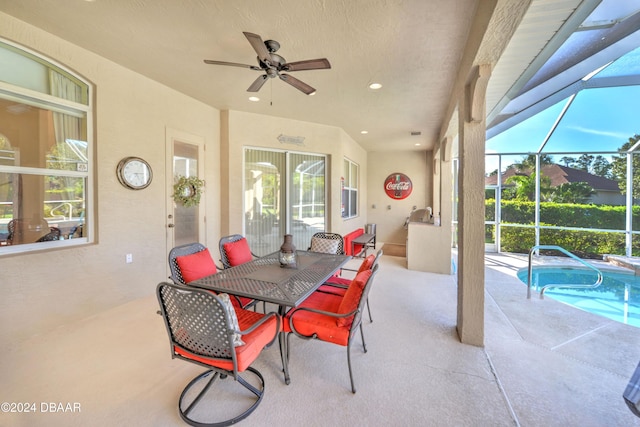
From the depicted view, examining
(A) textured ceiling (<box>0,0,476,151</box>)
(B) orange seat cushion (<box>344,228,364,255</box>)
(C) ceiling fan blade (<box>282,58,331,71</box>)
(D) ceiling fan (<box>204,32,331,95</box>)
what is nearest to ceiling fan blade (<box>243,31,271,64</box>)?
(D) ceiling fan (<box>204,32,331,95</box>)

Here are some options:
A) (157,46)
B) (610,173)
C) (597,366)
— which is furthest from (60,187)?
(610,173)

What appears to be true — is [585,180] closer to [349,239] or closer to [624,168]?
[624,168]

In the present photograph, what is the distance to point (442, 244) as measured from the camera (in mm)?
4895

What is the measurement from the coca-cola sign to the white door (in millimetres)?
5595

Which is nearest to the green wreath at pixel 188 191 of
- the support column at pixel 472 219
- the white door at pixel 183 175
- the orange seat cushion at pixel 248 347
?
the white door at pixel 183 175

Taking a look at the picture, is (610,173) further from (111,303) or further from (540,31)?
(111,303)

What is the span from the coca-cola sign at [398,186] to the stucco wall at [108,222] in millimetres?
5716

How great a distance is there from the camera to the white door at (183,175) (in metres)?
3.77

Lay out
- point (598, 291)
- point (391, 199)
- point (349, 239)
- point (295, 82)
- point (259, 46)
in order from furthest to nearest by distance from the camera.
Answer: point (391, 199)
point (349, 239)
point (598, 291)
point (295, 82)
point (259, 46)

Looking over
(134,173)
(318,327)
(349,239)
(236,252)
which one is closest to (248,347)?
(318,327)

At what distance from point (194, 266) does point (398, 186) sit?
6.75 m

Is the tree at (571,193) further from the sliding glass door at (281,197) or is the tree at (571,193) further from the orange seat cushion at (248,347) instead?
the orange seat cushion at (248,347)

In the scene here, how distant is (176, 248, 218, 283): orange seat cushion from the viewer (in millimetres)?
2320

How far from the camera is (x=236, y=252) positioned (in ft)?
9.64
